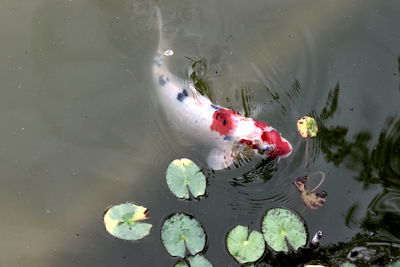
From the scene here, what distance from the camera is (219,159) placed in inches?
147

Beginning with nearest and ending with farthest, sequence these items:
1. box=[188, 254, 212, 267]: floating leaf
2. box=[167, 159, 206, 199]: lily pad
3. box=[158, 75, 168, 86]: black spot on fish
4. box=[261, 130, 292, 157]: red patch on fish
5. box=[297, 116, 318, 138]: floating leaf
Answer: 1. box=[188, 254, 212, 267]: floating leaf
2. box=[167, 159, 206, 199]: lily pad
3. box=[261, 130, 292, 157]: red patch on fish
4. box=[297, 116, 318, 138]: floating leaf
5. box=[158, 75, 168, 86]: black spot on fish

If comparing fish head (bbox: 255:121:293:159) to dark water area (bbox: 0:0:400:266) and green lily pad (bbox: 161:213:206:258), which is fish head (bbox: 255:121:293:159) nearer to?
dark water area (bbox: 0:0:400:266)

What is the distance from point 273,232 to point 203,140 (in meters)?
0.88

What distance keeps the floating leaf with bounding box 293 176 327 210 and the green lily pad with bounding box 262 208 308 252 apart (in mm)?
193

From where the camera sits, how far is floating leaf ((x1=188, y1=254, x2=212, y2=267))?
132 inches

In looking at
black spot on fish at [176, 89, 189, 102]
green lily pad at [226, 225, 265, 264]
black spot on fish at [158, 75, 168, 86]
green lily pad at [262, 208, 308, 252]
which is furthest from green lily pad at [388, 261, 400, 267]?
black spot on fish at [158, 75, 168, 86]

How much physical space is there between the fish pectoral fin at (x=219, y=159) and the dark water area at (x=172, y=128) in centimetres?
6

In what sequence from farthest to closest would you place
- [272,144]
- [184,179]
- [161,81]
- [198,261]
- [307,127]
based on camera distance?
1. [161,81]
2. [307,127]
3. [272,144]
4. [184,179]
5. [198,261]

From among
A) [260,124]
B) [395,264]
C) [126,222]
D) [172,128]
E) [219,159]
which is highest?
[172,128]

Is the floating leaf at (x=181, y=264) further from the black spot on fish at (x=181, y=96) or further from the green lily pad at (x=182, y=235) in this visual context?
the black spot on fish at (x=181, y=96)

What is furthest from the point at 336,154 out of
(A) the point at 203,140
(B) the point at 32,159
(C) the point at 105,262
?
(B) the point at 32,159

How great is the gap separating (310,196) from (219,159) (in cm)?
71

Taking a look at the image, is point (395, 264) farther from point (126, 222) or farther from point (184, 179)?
point (126, 222)

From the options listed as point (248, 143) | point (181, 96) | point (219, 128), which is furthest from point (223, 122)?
point (181, 96)
